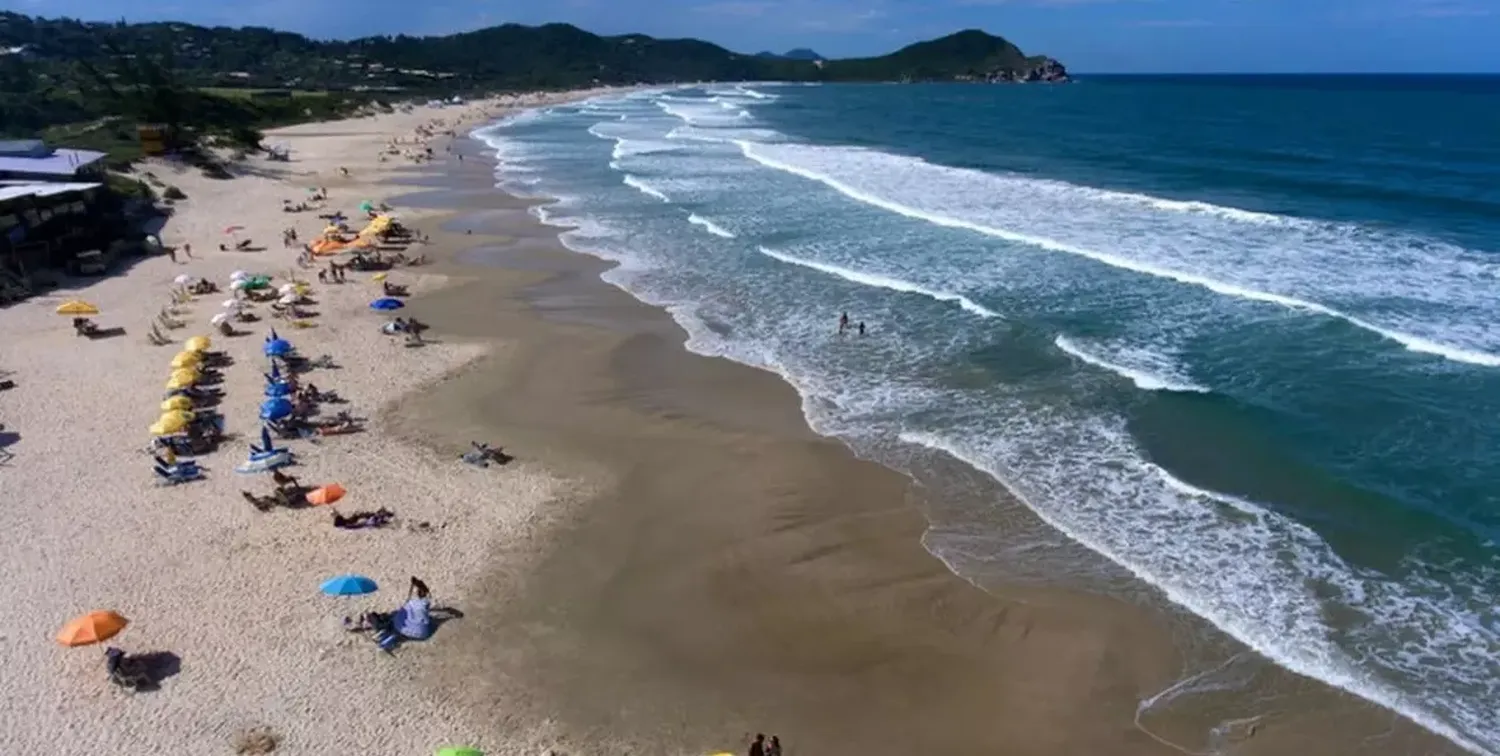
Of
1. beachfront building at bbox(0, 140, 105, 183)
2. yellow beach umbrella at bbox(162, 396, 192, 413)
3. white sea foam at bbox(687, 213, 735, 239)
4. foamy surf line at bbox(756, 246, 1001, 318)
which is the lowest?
yellow beach umbrella at bbox(162, 396, 192, 413)

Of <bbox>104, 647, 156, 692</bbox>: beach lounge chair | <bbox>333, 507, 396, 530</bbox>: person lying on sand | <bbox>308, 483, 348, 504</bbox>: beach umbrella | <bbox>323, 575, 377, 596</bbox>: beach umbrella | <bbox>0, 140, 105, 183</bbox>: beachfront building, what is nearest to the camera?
<bbox>104, 647, 156, 692</bbox>: beach lounge chair

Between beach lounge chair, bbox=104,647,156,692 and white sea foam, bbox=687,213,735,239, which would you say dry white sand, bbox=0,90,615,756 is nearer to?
beach lounge chair, bbox=104,647,156,692

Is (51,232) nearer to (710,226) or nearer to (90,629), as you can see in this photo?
(710,226)

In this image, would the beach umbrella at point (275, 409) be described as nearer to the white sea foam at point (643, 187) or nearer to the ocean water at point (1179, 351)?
the ocean water at point (1179, 351)

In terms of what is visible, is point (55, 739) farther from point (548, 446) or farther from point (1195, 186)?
point (1195, 186)

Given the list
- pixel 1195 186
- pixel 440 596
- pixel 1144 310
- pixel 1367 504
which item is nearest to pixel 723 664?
pixel 440 596

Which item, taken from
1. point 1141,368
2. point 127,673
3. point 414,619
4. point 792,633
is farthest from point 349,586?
point 1141,368

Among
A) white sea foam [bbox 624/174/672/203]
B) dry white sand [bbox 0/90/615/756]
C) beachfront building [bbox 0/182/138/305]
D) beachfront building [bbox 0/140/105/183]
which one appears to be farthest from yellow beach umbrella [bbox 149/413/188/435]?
white sea foam [bbox 624/174/672/203]

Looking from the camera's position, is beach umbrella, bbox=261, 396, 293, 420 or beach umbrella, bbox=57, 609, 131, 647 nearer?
beach umbrella, bbox=57, 609, 131, 647
